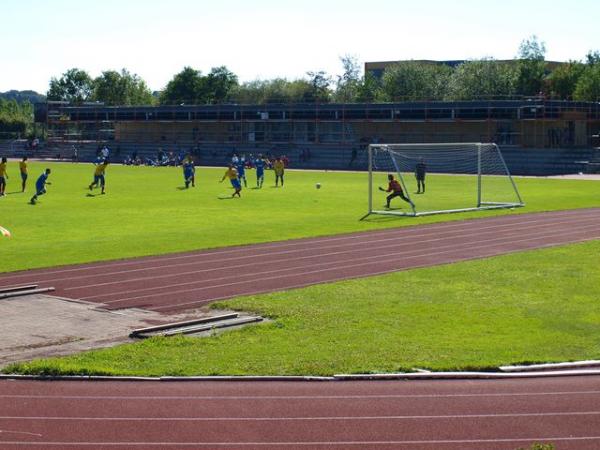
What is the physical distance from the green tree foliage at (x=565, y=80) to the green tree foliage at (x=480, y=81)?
431 cm

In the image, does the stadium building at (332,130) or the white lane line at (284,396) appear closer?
the white lane line at (284,396)

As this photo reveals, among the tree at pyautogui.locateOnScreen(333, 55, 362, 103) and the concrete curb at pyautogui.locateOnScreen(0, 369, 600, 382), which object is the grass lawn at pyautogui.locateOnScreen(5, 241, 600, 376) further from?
the tree at pyautogui.locateOnScreen(333, 55, 362, 103)

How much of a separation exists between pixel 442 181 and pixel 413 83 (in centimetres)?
5885

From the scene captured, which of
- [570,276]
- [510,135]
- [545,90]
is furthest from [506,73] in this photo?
[570,276]

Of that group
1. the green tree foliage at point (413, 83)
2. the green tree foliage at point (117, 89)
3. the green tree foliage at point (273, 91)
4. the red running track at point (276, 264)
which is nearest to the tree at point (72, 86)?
the green tree foliage at point (117, 89)

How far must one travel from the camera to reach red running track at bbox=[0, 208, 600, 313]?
64.6 feet

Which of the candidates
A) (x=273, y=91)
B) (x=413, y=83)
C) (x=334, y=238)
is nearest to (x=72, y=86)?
(x=273, y=91)

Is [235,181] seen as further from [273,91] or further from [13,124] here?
[273,91]

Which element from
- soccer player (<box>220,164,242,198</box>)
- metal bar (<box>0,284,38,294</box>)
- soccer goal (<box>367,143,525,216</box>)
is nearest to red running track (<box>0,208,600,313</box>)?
metal bar (<box>0,284,38,294</box>)

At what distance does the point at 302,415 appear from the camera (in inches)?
445

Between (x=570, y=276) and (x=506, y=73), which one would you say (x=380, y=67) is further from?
(x=570, y=276)

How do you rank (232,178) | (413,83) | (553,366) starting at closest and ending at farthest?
(553,366), (232,178), (413,83)

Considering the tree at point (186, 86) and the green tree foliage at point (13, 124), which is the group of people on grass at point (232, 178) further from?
the tree at point (186, 86)

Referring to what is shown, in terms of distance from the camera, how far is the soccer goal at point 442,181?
38853mm
